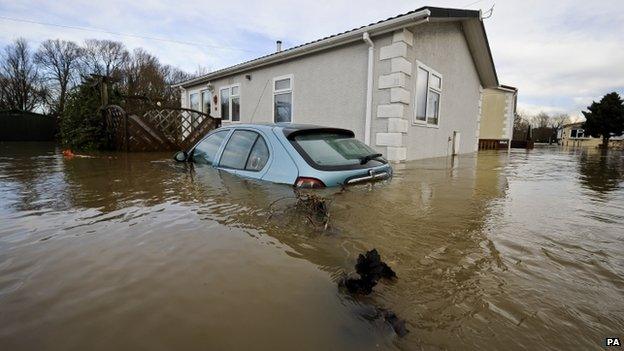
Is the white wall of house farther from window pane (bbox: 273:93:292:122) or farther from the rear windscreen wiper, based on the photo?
the rear windscreen wiper

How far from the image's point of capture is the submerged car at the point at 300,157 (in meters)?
3.10

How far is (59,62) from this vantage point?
129 feet

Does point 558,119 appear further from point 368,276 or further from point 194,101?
point 368,276

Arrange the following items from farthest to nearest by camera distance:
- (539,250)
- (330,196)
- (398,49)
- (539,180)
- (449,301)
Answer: (398,49), (539,180), (330,196), (539,250), (449,301)

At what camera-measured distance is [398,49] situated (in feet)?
25.0

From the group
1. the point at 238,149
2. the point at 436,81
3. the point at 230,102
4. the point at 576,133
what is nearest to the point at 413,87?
the point at 436,81

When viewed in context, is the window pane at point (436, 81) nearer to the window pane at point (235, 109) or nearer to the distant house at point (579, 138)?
the window pane at point (235, 109)

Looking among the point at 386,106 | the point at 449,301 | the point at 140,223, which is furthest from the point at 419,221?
the point at 386,106

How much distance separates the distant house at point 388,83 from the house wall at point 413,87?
0.9 inches

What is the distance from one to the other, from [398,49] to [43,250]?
753cm

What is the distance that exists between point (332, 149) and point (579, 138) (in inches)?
1992

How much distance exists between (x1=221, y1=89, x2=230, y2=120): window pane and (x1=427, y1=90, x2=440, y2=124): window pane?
338 inches

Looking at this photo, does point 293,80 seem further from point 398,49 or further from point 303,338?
point 303,338

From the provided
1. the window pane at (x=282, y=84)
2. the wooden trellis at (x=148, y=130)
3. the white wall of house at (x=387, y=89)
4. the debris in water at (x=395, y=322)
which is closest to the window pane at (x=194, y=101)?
the white wall of house at (x=387, y=89)
